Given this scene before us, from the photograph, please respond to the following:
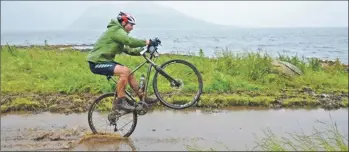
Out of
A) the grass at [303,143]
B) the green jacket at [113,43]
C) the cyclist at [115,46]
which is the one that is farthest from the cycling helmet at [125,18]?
the grass at [303,143]

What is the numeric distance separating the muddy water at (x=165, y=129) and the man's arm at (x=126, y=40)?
2.57 metres

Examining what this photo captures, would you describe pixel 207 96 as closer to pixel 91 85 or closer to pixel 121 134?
pixel 91 85

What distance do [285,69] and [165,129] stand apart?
10456mm

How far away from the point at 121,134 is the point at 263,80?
9.78 m

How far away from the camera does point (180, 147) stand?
31.6ft

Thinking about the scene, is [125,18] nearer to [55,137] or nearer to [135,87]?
[135,87]

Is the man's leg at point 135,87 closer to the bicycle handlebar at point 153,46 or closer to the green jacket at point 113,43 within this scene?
the green jacket at point 113,43

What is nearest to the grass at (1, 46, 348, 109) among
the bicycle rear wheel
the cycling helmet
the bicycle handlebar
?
the bicycle rear wheel

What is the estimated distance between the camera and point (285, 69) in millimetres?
20312

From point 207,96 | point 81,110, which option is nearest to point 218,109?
point 207,96

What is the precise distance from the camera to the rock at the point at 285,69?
792 inches

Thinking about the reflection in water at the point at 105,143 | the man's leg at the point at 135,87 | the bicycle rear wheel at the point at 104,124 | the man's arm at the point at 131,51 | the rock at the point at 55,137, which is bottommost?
the reflection in water at the point at 105,143

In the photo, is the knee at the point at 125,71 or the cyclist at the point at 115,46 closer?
the cyclist at the point at 115,46

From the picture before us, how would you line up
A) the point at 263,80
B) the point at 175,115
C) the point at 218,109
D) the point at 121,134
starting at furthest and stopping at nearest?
the point at 263,80 < the point at 218,109 < the point at 175,115 < the point at 121,134
